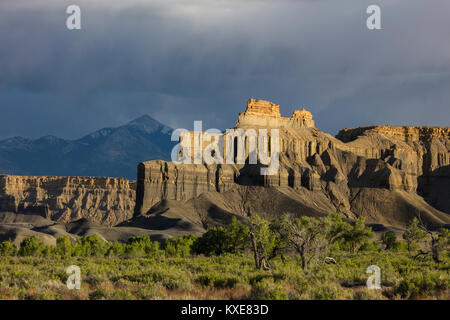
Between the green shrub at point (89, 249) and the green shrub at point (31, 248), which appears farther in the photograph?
the green shrub at point (89, 249)

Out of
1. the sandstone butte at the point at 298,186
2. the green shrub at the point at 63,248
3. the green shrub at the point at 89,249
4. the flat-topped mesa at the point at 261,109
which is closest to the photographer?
the green shrub at the point at 63,248

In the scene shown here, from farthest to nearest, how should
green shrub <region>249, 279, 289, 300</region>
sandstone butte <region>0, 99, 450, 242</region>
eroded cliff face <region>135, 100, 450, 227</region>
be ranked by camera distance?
eroded cliff face <region>135, 100, 450, 227</region>, sandstone butte <region>0, 99, 450, 242</region>, green shrub <region>249, 279, 289, 300</region>

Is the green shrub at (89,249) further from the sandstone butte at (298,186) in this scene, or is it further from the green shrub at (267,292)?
the green shrub at (267,292)

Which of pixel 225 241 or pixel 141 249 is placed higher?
pixel 225 241

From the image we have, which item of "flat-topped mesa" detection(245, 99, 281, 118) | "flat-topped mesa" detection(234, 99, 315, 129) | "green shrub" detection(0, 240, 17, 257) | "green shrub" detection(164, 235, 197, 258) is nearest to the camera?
"green shrub" detection(0, 240, 17, 257)

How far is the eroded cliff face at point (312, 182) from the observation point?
155375mm

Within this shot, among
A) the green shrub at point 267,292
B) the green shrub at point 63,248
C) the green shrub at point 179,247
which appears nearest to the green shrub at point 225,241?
the green shrub at point 179,247

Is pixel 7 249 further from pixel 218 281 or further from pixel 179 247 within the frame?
pixel 218 281

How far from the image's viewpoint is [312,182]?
168250 millimetres

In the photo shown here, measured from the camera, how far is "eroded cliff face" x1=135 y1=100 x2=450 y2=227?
155 m

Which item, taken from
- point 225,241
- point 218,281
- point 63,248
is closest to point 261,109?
point 225,241


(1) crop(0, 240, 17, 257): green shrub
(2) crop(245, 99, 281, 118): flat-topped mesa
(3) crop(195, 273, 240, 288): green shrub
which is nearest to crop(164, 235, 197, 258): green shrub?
(1) crop(0, 240, 17, 257): green shrub

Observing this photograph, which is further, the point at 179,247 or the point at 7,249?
the point at 179,247

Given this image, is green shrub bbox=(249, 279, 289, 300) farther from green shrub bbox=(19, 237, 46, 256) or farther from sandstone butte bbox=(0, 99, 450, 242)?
sandstone butte bbox=(0, 99, 450, 242)
